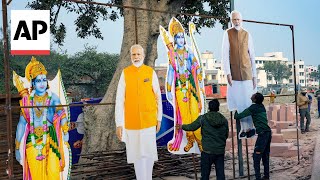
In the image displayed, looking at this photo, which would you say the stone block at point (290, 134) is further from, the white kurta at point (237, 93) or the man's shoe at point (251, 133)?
the white kurta at point (237, 93)

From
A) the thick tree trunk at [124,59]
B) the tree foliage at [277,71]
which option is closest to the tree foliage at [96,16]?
the thick tree trunk at [124,59]

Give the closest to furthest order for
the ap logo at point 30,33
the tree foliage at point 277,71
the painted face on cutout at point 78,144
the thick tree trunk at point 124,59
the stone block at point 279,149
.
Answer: the ap logo at point 30,33 < the thick tree trunk at point 124,59 < the painted face on cutout at point 78,144 < the stone block at point 279,149 < the tree foliage at point 277,71

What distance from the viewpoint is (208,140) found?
20.4ft

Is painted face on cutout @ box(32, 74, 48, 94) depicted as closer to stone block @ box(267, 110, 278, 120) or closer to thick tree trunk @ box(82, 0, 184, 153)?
thick tree trunk @ box(82, 0, 184, 153)

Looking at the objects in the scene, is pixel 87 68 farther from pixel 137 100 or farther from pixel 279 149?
pixel 137 100

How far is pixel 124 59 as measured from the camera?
9719mm

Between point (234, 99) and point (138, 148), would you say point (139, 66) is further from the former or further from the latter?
point (234, 99)

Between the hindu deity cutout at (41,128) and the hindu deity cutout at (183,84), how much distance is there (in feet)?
5.78

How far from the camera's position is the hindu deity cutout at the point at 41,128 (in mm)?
5547

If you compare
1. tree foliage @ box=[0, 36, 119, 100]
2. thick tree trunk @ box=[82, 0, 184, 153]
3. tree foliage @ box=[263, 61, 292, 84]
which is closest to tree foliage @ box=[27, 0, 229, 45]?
thick tree trunk @ box=[82, 0, 184, 153]

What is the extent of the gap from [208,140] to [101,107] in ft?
12.1

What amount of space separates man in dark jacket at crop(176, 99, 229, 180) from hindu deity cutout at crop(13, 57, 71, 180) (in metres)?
2.03

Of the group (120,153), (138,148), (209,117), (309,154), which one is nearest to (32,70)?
(138,148)

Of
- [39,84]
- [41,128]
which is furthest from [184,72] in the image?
[41,128]
